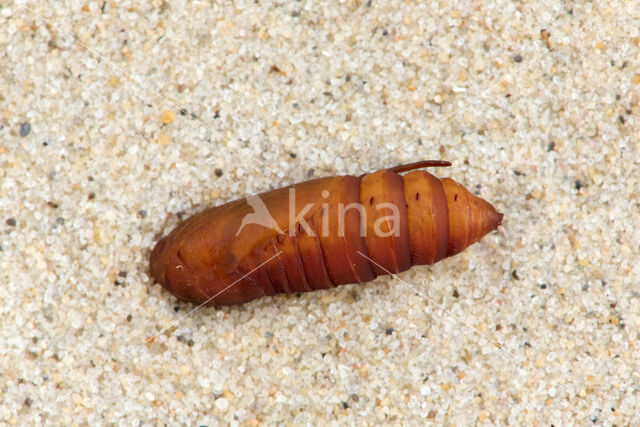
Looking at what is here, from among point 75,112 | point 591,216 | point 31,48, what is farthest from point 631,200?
point 31,48

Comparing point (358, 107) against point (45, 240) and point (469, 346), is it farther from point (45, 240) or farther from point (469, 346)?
point (45, 240)

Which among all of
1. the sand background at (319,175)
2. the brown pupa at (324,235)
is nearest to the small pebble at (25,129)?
the sand background at (319,175)

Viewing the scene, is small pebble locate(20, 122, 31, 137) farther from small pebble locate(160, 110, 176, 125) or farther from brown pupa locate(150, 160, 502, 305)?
brown pupa locate(150, 160, 502, 305)

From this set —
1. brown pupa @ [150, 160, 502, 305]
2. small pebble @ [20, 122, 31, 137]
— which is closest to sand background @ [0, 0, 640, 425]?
small pebble @ [20, 122, 31, 137]

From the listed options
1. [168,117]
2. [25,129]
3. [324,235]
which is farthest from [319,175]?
[25,129]

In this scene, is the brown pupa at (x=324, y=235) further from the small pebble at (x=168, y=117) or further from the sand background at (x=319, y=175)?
the small pebble at (x=168, y=117)
